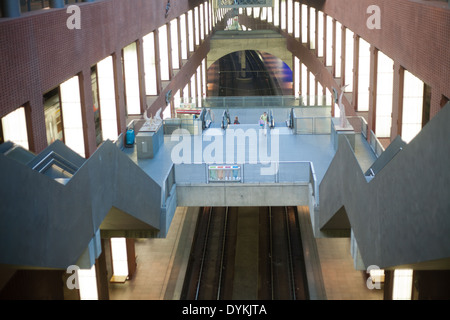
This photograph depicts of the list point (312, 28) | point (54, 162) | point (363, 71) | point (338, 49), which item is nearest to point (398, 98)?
point (363, 71)

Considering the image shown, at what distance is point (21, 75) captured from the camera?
1218cm

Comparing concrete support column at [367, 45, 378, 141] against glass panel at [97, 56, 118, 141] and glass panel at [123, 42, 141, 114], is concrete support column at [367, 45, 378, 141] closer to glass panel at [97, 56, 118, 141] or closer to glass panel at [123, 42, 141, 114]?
glass panel at [97, 56, 118, 141]

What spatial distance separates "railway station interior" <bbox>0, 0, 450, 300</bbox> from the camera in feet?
25.8

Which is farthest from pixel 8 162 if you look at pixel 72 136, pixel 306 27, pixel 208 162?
pixel 306 27

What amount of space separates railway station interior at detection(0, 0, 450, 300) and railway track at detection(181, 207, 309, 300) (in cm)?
10

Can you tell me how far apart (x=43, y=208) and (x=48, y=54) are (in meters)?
7.21

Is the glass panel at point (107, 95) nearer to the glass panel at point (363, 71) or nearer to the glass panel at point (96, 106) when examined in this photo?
the glass panel at point (96, 106)

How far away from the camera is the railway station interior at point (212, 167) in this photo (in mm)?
7875

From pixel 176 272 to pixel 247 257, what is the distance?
3.35 metres

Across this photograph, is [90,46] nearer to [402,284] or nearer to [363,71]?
[402,284]

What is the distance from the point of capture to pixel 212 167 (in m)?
18.6

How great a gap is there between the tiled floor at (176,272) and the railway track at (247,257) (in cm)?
53

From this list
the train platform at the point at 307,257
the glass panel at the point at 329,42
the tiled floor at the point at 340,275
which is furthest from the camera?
the glass panel at the point at 329,42

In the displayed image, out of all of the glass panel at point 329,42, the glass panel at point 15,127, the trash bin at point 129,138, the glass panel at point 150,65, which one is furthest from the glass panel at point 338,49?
the glass panel at point 15,127
